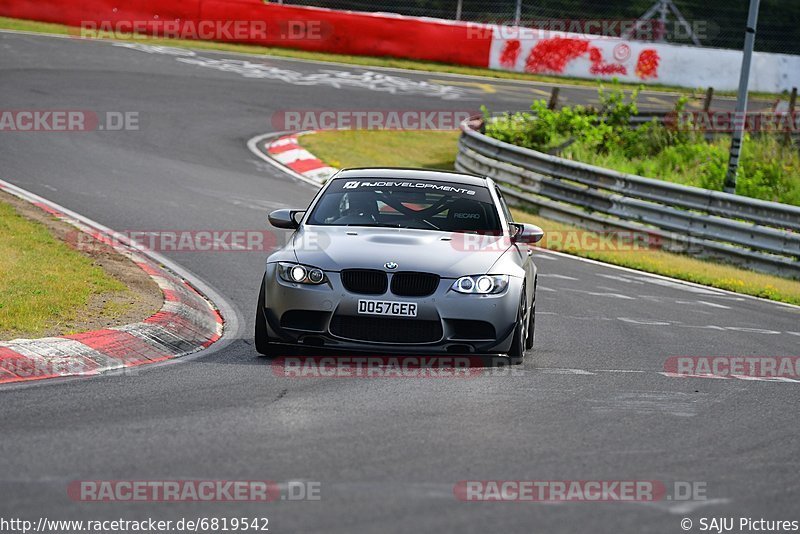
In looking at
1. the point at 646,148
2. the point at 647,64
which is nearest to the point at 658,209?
the point at 646,148

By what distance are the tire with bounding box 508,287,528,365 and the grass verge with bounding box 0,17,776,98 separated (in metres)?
23.0

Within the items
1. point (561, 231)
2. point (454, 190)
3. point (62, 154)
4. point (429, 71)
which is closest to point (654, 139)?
point (561, 231)

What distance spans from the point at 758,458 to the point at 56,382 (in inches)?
161

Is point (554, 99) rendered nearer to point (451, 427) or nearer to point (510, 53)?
point (510, 53)

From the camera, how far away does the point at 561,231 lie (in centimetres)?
1847

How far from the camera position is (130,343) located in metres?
8.48

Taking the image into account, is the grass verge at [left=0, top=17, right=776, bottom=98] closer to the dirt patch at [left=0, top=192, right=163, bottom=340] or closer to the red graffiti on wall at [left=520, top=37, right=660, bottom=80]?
the red graffiti on wall at [left=520, top=37, right=660, bottom=80]

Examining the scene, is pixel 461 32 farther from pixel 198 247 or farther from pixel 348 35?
pixel 198 247

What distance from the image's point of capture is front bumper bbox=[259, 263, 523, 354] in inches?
324

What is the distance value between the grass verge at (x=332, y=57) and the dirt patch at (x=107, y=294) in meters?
19.1

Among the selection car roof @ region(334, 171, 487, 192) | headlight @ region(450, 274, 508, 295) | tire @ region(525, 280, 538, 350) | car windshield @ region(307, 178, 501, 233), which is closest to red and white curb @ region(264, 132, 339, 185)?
car roof @ region(334, 171, 487, 192)

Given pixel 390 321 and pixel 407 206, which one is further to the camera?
pixel 407 206

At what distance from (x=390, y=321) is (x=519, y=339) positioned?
1.06m

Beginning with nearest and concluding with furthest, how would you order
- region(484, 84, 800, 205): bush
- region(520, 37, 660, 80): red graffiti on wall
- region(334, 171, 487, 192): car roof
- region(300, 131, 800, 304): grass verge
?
region(334, 171, 487, 192): car roof, region(300, 131, 800, 304): grass verge, region(484, 84, 800, 205): bush, region(520, 37, 660, 80): red graffiti on wall
